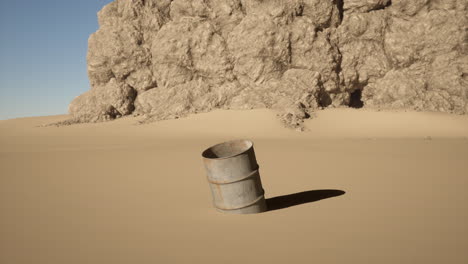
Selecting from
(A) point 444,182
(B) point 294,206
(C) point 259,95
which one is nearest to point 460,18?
(C) point 259,95

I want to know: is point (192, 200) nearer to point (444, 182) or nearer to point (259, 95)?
point (444, 182)

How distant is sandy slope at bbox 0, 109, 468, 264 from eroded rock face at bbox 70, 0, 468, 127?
4560mm

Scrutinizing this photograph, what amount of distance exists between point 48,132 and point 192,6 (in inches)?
346

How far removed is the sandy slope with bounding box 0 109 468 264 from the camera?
3.03 metres

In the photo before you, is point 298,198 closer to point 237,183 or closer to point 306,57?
point 237,183

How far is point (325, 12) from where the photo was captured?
48.2 feet

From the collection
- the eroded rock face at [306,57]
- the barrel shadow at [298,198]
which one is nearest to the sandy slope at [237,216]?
the barrel shadow at [298,198]

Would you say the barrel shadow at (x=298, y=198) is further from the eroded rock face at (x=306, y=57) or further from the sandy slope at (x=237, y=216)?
the eroded rock face at (x=306, y=57)

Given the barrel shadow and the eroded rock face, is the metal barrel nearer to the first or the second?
the barrel shadow

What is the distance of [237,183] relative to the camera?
13.2ft

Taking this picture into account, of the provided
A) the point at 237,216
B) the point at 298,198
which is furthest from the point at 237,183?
the point at 298,198

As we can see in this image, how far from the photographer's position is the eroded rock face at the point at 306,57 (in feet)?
45.0

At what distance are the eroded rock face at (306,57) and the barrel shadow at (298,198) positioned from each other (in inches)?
310

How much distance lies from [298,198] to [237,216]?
116 centimetres
